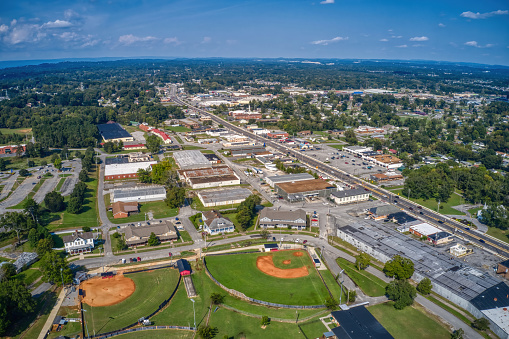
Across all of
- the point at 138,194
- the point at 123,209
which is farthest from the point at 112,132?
the point at 123,209

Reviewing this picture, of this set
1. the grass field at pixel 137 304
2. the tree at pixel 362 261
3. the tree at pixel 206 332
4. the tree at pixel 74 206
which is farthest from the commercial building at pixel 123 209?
the tree at pixel 362 261

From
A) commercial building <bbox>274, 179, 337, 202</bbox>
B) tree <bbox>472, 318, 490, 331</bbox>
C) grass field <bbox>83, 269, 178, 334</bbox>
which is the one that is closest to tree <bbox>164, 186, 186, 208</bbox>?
commercial building <bbox>274, 179, 337, 202</bbox>

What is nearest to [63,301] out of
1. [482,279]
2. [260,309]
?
[260,309]

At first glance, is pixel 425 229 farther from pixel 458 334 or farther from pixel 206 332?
pixel 206 332

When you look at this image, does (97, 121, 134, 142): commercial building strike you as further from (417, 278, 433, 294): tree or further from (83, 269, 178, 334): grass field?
(417, 278, 433, 294): tree

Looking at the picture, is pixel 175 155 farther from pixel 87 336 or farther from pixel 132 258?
pixel 87 336
